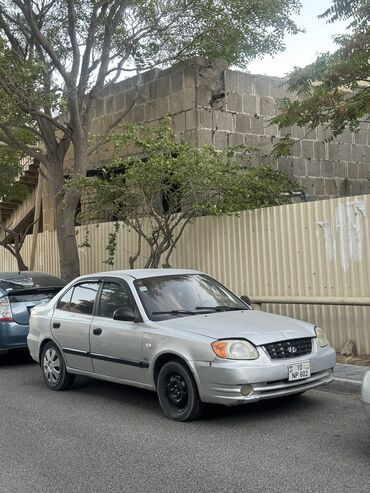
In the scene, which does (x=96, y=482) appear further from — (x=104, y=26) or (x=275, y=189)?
(x=104, y=26)

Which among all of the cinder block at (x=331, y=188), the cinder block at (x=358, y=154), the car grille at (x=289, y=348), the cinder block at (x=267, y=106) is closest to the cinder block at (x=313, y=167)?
the cinder block at (x=331, y=188)

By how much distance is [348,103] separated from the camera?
10055 millimetres

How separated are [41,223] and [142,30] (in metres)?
9.57

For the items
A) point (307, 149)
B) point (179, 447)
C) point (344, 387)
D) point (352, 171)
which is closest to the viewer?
point (179, 447)

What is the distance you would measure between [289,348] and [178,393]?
3.97ft

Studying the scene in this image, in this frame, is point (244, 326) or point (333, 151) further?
point (333, 151)

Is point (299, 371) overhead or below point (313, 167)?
below

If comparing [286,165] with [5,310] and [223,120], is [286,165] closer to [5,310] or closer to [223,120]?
[223,120]

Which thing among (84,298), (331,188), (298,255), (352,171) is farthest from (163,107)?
(84,298)

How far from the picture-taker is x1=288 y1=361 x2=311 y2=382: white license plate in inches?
235

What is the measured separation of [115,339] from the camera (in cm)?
690

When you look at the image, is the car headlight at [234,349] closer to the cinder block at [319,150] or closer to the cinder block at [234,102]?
the cinder block at [234,102]

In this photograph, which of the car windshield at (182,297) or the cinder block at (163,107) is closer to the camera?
the car windshield at (182,297)

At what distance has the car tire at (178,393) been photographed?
19.7 ft
